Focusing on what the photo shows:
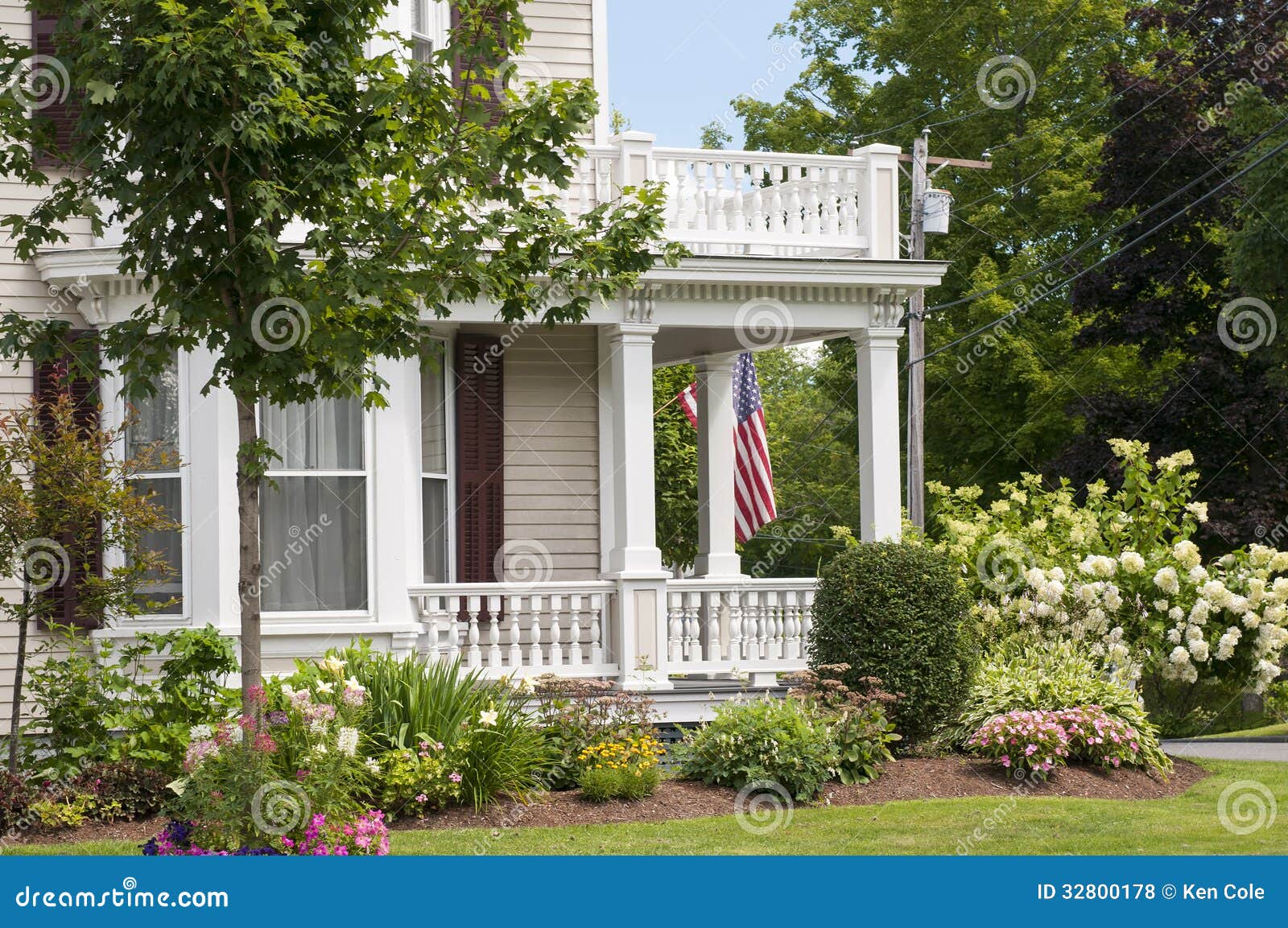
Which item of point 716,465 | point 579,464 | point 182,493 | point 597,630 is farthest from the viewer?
point 716,465

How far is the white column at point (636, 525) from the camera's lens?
1274 cm

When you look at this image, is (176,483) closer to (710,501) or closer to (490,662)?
(490,662)

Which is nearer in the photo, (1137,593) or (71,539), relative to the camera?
(71,539)

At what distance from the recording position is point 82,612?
10.3 meters

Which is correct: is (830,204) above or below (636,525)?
above

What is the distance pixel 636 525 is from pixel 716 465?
148 inches

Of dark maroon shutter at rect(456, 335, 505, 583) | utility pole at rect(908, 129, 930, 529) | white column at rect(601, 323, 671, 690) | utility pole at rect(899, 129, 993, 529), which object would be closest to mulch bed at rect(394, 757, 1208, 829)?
white column at rect(601, 323, 671, 690)

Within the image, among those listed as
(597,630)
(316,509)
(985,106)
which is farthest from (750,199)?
(985,106)

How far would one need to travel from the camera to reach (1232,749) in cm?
1455

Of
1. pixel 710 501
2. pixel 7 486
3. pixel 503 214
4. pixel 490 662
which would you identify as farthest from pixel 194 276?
pixel 710 501

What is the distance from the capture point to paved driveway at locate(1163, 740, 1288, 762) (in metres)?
13.6

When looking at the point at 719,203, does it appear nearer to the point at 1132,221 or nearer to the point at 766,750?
the point at 766,750

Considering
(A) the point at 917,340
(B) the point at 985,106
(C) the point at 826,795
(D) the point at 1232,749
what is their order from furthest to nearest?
(B) the point at 985,106 → (A) the point at 917,340 → (D) the point at 1232,749 → (C) the point at 826,795

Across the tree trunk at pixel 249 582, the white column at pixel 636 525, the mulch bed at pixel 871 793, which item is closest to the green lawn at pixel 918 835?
the mulch bed at pixel 871 793
